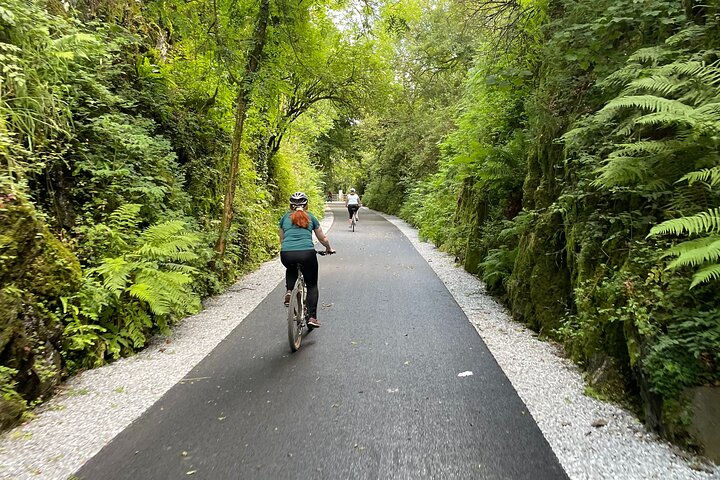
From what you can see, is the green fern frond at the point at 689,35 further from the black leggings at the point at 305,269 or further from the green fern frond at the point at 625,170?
the black leggings at the point at 305,269

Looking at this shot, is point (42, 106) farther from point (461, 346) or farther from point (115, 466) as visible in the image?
point (461, 346)

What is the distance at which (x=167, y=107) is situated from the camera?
26.2ft

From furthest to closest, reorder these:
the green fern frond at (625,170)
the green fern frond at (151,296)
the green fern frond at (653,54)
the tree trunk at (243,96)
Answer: the tree trunk at (243,96), the green fern frond at (151,296), the green fern frond at (653,54), the green fern frond at (625,170)

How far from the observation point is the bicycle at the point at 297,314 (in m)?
5.34

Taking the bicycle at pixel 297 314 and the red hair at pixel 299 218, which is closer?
the bicycle at pixel 297 314

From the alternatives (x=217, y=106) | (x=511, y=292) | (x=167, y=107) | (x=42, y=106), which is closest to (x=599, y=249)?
Answer: (x=511, y=292)

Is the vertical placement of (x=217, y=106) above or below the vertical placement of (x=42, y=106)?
above

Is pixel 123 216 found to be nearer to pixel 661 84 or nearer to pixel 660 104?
pixel 660 104

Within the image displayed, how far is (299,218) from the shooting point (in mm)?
5738

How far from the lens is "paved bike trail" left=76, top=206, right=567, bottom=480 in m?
3.09

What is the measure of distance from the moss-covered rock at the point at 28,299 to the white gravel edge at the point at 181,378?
0.79 feet

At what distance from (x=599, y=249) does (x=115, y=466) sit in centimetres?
487

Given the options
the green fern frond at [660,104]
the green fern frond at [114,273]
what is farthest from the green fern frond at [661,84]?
the green fern frond at [114,273]

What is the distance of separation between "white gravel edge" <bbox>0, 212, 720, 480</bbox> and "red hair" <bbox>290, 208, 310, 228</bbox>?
187 cm
